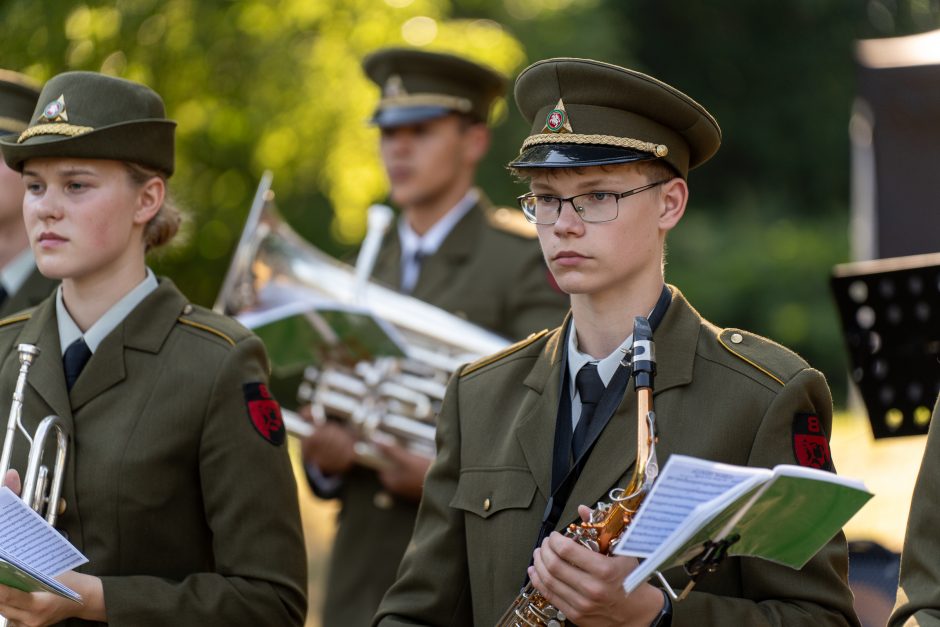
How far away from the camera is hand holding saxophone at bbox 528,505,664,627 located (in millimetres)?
3057

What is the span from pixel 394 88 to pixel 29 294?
6.81 feet

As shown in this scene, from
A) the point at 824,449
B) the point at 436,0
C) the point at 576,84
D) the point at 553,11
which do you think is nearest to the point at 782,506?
the point at 824,449

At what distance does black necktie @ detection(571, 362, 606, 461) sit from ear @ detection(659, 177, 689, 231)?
0.38 metres

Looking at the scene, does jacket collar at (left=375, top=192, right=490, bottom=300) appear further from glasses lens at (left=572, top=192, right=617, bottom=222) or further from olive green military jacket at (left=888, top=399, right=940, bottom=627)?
olive green military jacket at (left=888, top=399, right=940, bottom=627)

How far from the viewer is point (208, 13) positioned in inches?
375

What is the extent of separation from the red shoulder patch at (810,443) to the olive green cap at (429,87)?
3.26 m

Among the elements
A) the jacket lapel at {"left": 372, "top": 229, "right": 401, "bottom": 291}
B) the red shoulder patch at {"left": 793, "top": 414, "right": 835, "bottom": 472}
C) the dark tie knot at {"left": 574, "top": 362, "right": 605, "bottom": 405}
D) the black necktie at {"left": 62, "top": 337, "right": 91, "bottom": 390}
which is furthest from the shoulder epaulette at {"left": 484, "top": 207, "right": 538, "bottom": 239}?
the red shoulder patch at {"left": 793, "top": 414, "right": 835, "bottom": 472}

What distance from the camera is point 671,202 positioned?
361 cm

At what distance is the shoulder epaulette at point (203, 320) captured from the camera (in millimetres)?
4145

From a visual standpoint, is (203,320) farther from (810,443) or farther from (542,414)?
(810,443)

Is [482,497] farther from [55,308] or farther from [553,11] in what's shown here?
[553,11]

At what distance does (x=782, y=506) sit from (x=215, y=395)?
1.74 m

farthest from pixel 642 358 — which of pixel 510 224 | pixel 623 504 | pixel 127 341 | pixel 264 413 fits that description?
pixel 510 224

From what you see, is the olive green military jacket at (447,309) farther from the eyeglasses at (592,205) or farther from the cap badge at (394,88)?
the eyeglasses at (592,205)
